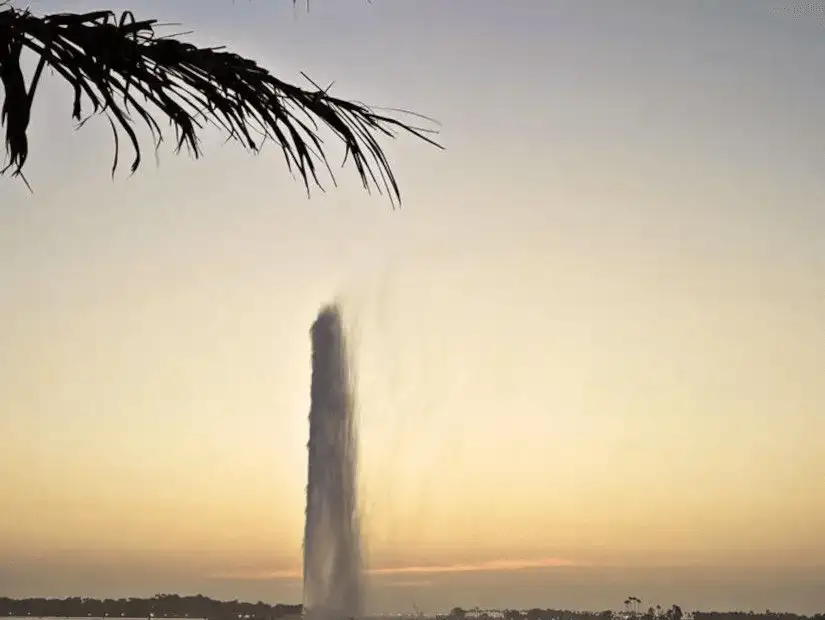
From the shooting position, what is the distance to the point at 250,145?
3115 millimetres

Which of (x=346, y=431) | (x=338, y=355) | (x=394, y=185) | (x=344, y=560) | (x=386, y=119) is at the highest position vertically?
(x=338, y=355)

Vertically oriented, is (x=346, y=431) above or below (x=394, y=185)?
above

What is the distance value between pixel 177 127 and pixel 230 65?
0.22 metres

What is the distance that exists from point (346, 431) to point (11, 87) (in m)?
52.9

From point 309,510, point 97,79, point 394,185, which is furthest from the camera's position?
point 309,510

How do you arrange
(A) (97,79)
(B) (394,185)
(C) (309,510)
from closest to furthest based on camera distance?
(B) (394,185) → (A) (97,79) → (C) (309,510)

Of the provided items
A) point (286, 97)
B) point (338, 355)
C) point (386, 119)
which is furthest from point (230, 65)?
point (338, 355)

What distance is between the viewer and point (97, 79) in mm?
3094

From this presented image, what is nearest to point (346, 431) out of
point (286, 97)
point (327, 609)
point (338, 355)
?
point (338, 355)

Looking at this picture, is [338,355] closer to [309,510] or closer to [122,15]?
[309,510]

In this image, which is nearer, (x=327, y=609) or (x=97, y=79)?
(x=97, y=79)

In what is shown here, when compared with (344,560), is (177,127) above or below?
below

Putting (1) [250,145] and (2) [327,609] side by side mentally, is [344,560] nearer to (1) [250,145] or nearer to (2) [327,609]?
(2) [327,609]

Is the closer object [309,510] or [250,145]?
[250,145]
